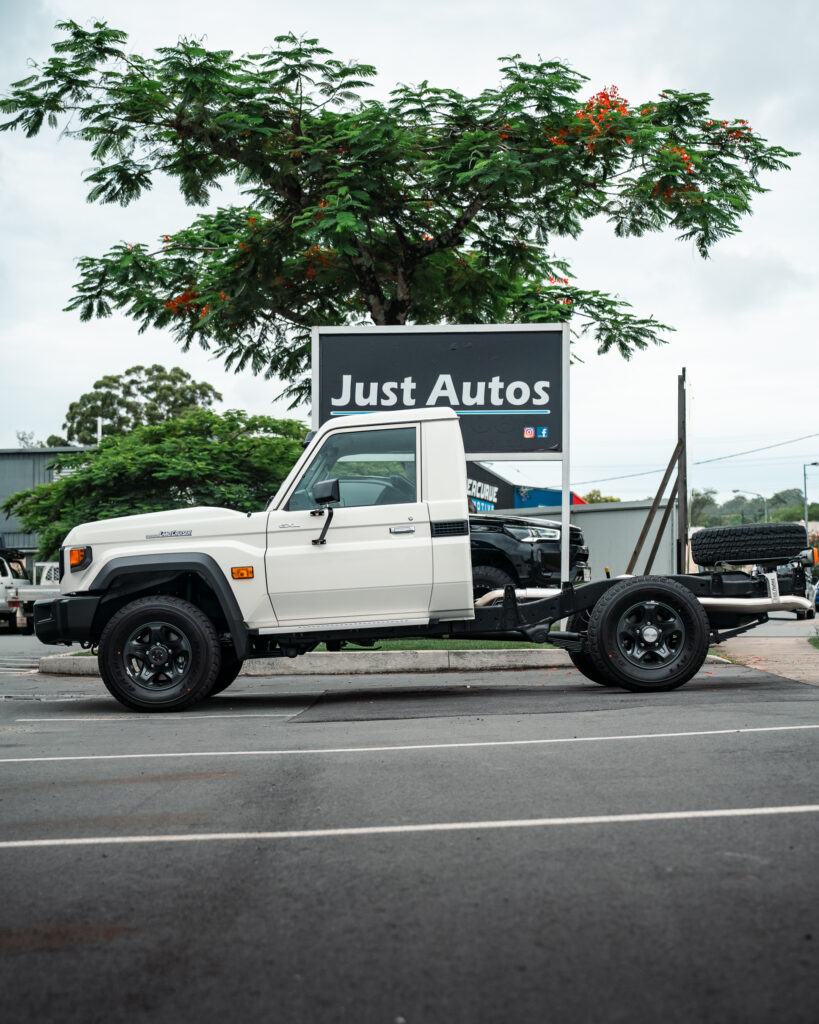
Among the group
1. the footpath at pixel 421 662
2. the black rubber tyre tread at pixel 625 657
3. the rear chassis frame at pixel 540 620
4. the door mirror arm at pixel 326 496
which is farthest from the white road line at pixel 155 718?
the footpath at pixel 421 662

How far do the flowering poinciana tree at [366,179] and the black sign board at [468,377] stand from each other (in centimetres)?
193

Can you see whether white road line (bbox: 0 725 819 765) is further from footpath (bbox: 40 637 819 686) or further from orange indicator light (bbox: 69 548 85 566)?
footpath (bbox: 40 637 819 686)

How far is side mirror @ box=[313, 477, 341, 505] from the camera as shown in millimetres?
8719

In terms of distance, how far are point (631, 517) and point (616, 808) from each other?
2084 cm

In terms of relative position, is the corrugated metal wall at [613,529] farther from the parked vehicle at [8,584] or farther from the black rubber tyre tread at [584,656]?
the black rubber tyre tread at [584,656]

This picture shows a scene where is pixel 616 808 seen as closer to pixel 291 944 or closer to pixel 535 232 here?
pixel 291 944

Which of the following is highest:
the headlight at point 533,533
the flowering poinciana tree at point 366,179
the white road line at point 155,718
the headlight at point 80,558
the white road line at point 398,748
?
the flowering poinciana tree at point 366,179

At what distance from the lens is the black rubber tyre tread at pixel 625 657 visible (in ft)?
30.6

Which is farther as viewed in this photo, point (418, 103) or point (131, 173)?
point (131, 173)

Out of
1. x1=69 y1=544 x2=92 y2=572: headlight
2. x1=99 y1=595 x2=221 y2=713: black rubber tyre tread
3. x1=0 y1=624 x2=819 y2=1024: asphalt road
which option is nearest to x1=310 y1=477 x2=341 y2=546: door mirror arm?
x1=99 y1=595 x2=221 y2=713: black rubber tyre tread

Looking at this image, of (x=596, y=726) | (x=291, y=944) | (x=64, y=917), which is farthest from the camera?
(x=596, y=726)

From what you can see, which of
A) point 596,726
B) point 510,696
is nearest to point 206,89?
point 510,696

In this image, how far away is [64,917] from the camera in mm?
3574

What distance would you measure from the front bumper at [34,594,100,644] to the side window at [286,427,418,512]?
1801mm
